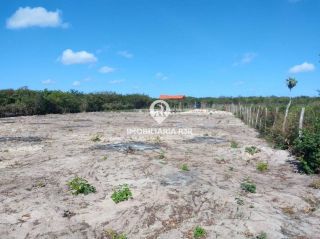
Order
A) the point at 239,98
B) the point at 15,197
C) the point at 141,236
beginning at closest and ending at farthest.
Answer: the point at 141,236 < the point at 15,197 < the point at 239,98

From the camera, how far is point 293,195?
8.02m

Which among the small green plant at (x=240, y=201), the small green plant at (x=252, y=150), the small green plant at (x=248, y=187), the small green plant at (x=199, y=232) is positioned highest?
the small green plant at (x=252, y=150)

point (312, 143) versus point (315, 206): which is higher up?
point (312, 143)

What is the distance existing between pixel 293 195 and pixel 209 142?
766cm

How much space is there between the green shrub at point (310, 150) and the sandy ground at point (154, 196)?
0.40m

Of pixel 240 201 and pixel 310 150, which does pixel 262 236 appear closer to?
pixel 240 201

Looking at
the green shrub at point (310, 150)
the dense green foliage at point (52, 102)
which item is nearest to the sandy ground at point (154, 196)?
the green shrub at point (310, 150)

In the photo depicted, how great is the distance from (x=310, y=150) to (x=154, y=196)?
5047 millimetres

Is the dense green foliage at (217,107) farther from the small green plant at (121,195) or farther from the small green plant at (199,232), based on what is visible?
the small green plant at (199,232)

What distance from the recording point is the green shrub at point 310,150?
10.1m

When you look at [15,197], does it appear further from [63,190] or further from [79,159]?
[79,159]

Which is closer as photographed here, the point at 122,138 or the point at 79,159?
the point at 79,159

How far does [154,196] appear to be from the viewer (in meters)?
7.40

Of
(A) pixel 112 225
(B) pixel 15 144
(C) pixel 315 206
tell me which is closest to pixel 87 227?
(A) pixel 112 225
